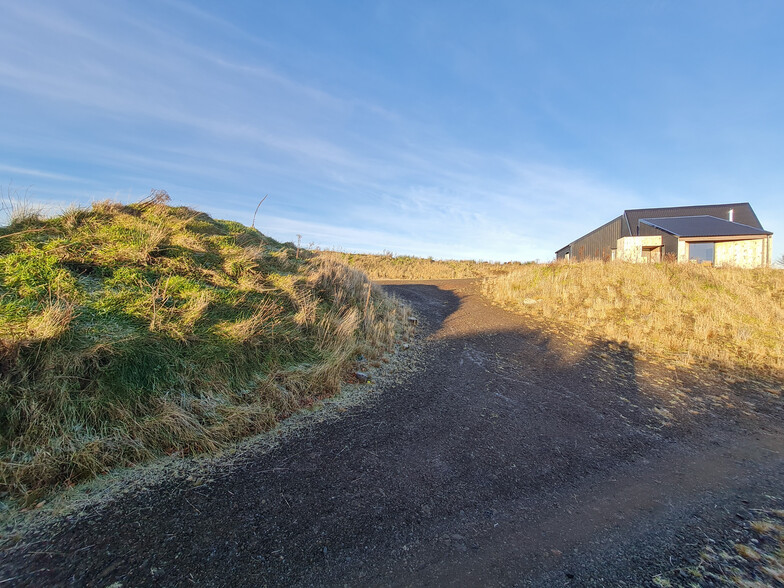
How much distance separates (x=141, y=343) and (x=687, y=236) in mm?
26355

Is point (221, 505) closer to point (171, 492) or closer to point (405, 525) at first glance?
point (171, 492)

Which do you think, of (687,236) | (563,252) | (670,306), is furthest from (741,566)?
(563,252)

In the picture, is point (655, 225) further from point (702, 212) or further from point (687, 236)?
point (702, 212)

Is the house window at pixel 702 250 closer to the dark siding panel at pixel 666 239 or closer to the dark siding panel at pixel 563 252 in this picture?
the dark siding panel at pixel 666 239

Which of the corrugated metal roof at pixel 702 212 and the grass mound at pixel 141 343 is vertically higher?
the corrugated metal roof at pixel 702 212

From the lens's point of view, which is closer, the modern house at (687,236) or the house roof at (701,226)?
the modern house at (687,236)

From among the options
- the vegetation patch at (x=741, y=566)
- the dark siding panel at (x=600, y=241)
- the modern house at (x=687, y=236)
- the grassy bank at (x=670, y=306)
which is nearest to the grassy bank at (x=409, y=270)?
the modern house at (x=687, y=236)

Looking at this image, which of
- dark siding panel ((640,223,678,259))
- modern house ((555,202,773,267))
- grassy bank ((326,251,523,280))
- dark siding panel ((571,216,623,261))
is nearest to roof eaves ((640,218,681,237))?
modern house ((555,202,773,267))

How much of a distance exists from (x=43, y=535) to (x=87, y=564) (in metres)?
0.46

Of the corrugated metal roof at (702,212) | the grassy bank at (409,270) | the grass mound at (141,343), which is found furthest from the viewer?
the corrugated metal roof at (702,212)

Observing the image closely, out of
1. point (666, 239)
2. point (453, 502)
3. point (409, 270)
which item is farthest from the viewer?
point (666, 239)

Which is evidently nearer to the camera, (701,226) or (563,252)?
(701,226)

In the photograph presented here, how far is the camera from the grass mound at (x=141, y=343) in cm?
279

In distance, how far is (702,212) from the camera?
2508cm
